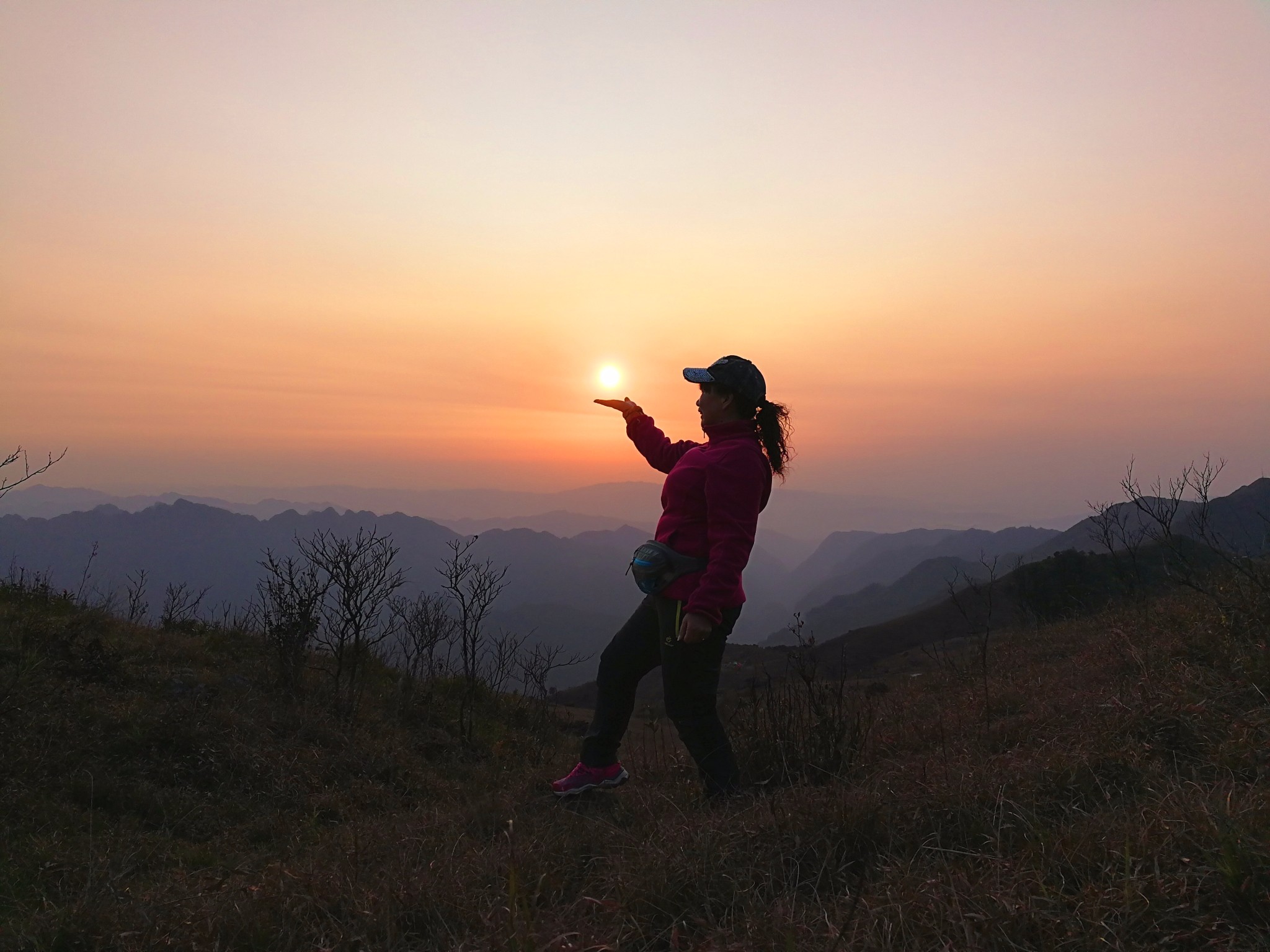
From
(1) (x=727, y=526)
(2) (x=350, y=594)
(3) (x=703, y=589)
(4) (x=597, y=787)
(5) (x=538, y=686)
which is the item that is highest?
(1) (x=727, y=526)

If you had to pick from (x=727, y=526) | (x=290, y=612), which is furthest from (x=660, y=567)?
(x=290, y=612)

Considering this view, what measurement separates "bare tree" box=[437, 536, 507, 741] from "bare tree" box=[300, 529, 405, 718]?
77cm

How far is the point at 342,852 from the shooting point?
303 cm

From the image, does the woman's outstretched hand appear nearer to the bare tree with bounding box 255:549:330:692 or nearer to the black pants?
the black pants

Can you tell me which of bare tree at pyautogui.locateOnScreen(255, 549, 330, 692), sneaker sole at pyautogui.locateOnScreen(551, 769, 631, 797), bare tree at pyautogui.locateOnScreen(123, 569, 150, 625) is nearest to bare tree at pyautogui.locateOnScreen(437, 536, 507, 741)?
bare tree at pyautogui.locateOnScreen(255, 549, 330, 692)

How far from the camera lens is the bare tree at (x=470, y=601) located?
8.48 metres

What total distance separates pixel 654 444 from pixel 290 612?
5259 mm

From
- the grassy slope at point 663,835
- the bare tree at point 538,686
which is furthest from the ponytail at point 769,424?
the bare tree at point 538,686

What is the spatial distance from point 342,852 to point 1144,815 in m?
2.97

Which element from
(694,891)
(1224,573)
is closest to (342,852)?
(694,891)

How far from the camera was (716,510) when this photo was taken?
11.6ft

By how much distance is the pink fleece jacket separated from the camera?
3451 mm

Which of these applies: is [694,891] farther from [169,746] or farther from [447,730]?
[447,730]

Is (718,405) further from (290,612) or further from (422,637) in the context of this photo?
(422,637)
